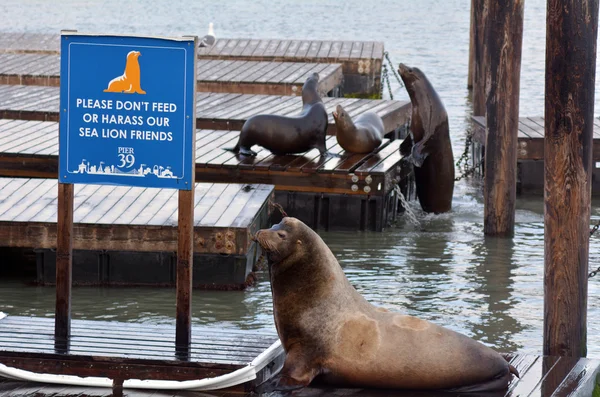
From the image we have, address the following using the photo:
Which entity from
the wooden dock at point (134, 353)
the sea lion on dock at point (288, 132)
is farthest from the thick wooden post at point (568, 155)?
the sea lion on dock at point (288, 132)

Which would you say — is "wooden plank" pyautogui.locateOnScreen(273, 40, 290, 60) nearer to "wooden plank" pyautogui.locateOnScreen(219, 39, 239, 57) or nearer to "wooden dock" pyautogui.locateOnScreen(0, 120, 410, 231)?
"wooden plank" pyautogui.locateOnScreen(219, 39, 239, 57)

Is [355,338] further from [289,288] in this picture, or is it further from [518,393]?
[518,393]

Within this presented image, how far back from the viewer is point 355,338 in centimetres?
471

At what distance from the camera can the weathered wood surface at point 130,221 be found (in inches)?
300

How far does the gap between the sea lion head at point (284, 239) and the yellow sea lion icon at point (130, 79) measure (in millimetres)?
803

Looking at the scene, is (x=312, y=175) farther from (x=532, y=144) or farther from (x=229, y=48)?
(x=229, y=48)

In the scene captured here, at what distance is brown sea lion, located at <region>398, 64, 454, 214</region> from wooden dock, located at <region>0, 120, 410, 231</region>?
0.64 ft

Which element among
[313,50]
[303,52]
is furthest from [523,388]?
[313,50]

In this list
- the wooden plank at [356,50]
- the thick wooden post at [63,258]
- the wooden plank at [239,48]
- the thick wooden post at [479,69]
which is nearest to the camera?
→ the thick wooden post at [63,258]

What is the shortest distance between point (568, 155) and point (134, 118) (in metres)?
2.04

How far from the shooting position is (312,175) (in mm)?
9523

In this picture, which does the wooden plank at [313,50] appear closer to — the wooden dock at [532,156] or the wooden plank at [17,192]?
the wooden dock at [532,156]

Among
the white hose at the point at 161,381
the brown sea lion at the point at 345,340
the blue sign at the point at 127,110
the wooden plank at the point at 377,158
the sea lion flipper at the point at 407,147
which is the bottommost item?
the white hose at the point at 161,381

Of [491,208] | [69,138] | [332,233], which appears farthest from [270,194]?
[69,138]
